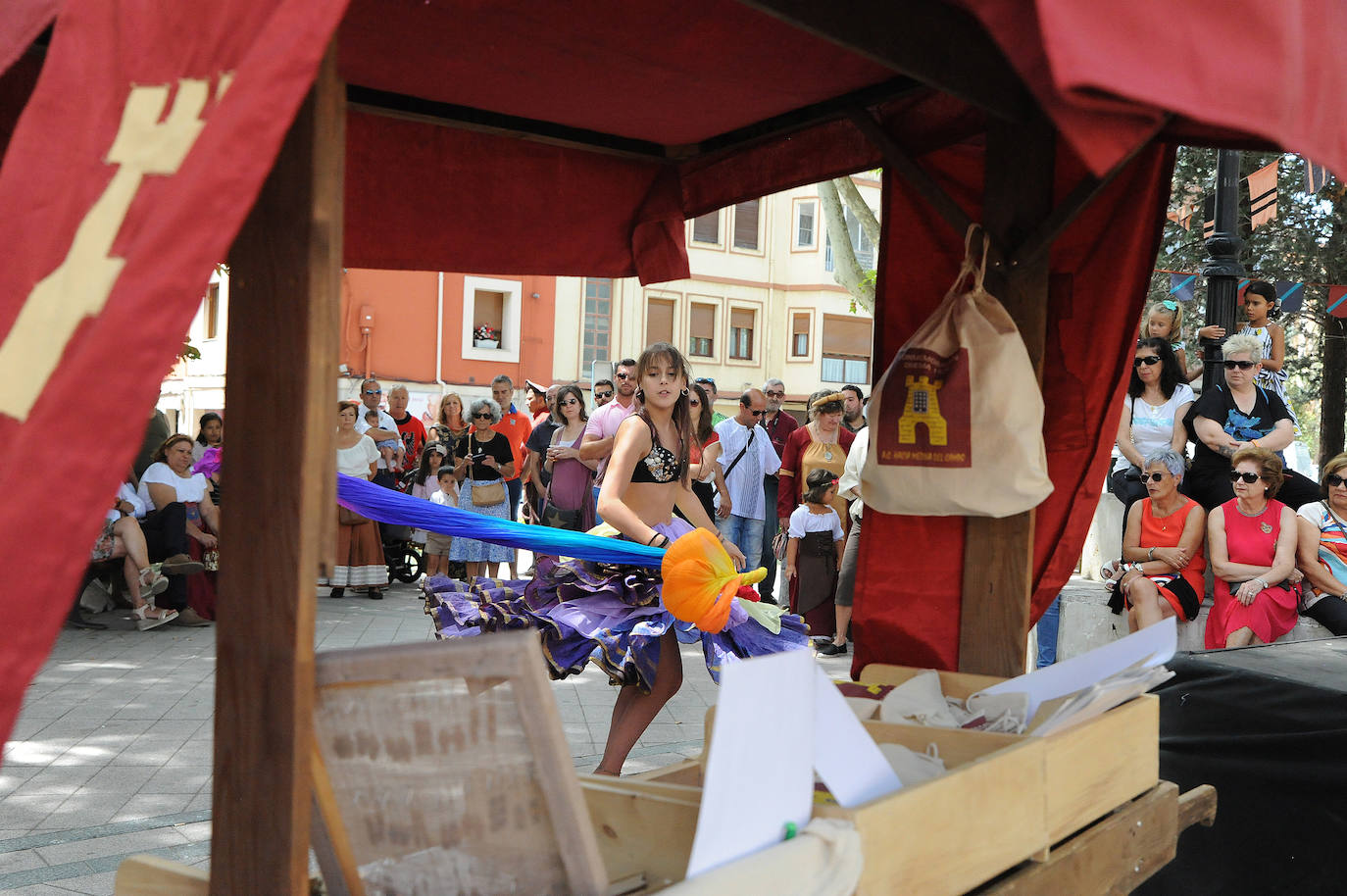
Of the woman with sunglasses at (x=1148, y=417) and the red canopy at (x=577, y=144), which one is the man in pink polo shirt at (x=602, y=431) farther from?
the red canopy at (x=577, y=144)

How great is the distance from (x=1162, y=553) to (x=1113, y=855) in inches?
161

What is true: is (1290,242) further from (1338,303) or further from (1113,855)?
(1113,855)

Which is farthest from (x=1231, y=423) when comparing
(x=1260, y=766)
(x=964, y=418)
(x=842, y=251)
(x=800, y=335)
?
(x=800, y=335)

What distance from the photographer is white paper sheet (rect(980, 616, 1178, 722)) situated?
245cm

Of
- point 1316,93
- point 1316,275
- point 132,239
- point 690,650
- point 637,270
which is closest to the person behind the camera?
point 132,239

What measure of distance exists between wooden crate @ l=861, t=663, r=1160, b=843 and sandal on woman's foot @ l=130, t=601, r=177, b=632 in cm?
744

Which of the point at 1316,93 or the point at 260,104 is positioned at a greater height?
the point at 1316,93

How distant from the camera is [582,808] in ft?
4.93

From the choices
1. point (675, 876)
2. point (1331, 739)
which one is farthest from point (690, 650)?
point (675, 876)

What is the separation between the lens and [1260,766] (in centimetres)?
333

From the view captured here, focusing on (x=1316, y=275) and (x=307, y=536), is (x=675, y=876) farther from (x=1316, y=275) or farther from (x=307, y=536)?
(x=1316, y=275)

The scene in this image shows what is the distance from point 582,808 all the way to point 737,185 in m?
2.76

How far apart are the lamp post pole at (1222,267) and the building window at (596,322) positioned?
Result: 22.2 meters

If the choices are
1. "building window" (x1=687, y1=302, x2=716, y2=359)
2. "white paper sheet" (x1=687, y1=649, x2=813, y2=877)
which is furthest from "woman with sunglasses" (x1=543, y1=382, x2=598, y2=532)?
"building window" (x1=687, y1=302, x2=716, y2=359)
